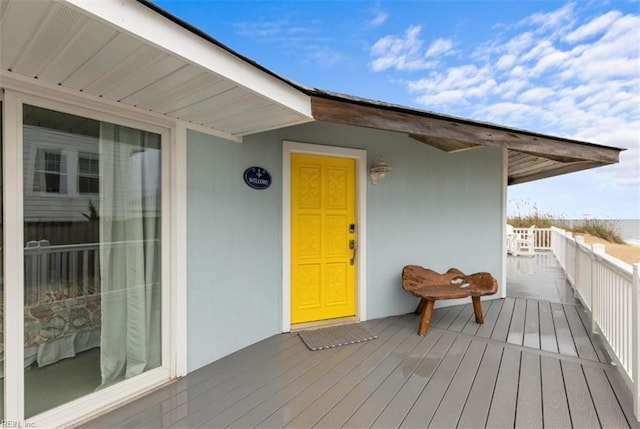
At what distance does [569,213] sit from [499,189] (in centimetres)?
988

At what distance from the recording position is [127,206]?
2270 millimetres

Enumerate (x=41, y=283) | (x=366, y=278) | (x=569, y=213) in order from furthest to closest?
(x=569, y=213)
(x=366, y=278)
(x=41, y=283)

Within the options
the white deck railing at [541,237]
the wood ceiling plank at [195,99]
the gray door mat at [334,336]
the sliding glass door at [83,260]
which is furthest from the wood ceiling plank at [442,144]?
the white deck railing at [541,237]

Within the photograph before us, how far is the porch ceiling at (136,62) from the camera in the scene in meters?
1.20

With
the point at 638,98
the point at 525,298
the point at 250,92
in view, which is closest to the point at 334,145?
the point at 250,92

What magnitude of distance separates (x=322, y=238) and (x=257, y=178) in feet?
3.73

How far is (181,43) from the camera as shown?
4.71 ft

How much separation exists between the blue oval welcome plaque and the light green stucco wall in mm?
60

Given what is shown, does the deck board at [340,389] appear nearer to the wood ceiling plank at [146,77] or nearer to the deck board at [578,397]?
the deck board at [578,397]

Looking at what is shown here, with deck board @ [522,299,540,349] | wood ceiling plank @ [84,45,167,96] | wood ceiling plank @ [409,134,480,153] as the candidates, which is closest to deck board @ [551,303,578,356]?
deck board @ [522,299,540,349]

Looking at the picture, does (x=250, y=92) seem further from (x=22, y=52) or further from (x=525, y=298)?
(x=525, y=298)

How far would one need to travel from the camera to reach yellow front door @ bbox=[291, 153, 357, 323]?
3666mm

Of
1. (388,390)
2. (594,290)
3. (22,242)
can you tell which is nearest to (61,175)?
(22,242)

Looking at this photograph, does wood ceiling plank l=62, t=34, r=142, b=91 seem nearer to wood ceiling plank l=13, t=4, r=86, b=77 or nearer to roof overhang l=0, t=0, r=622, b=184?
roof overhang l=0, t=0, r=622, b=184
